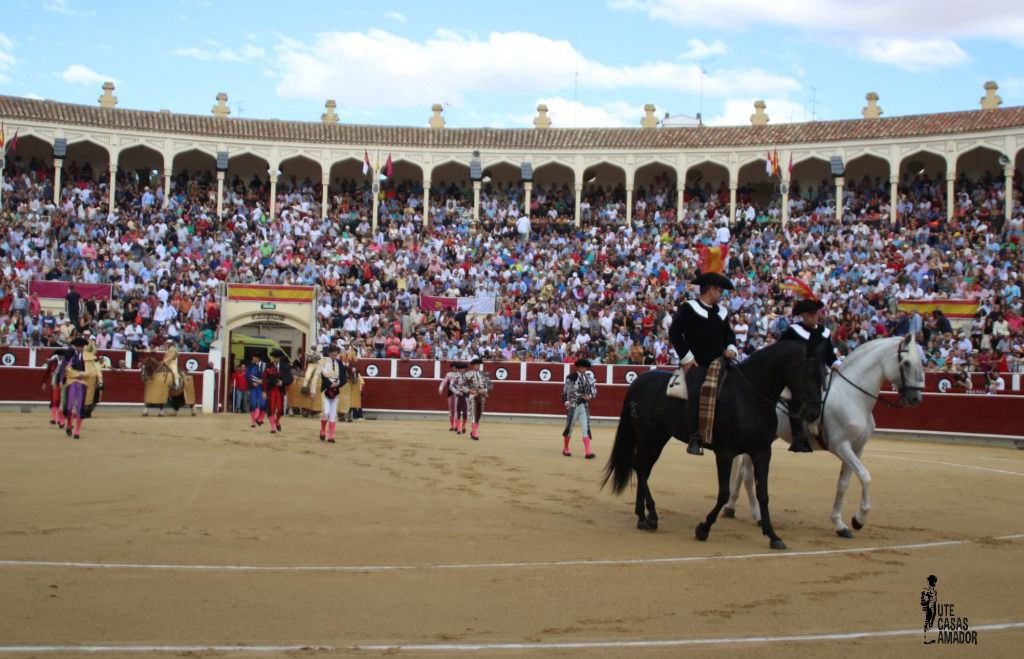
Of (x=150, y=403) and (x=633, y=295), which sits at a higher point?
(x=633, y=295)

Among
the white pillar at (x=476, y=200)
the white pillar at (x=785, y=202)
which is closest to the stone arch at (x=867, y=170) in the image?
the white pillar at (x=785, y=202)

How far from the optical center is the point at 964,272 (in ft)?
89.4

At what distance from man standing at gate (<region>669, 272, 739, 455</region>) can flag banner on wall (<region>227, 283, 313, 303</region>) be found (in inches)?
803

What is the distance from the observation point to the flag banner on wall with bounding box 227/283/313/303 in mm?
27719

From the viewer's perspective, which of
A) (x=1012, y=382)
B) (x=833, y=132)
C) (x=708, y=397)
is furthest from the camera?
(x=833, y=132)

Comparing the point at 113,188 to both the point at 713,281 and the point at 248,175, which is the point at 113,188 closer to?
the point at 248,175

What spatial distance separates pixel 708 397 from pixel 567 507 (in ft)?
7.44

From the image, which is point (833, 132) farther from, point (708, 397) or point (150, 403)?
point (708, 397)

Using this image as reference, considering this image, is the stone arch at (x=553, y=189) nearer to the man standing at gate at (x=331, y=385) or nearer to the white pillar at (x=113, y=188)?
the white pillar at (x=113, y=188)

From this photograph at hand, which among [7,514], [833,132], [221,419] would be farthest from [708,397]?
[833,132]

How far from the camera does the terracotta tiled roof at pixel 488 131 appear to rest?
3406 cm

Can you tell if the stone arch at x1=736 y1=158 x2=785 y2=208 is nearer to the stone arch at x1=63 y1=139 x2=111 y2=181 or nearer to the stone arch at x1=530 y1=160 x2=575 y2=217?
the stone arch at x1=530 y1=160 x2=575 y2=217

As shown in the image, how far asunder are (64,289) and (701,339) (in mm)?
24647

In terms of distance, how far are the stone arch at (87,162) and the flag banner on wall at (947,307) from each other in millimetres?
25352
